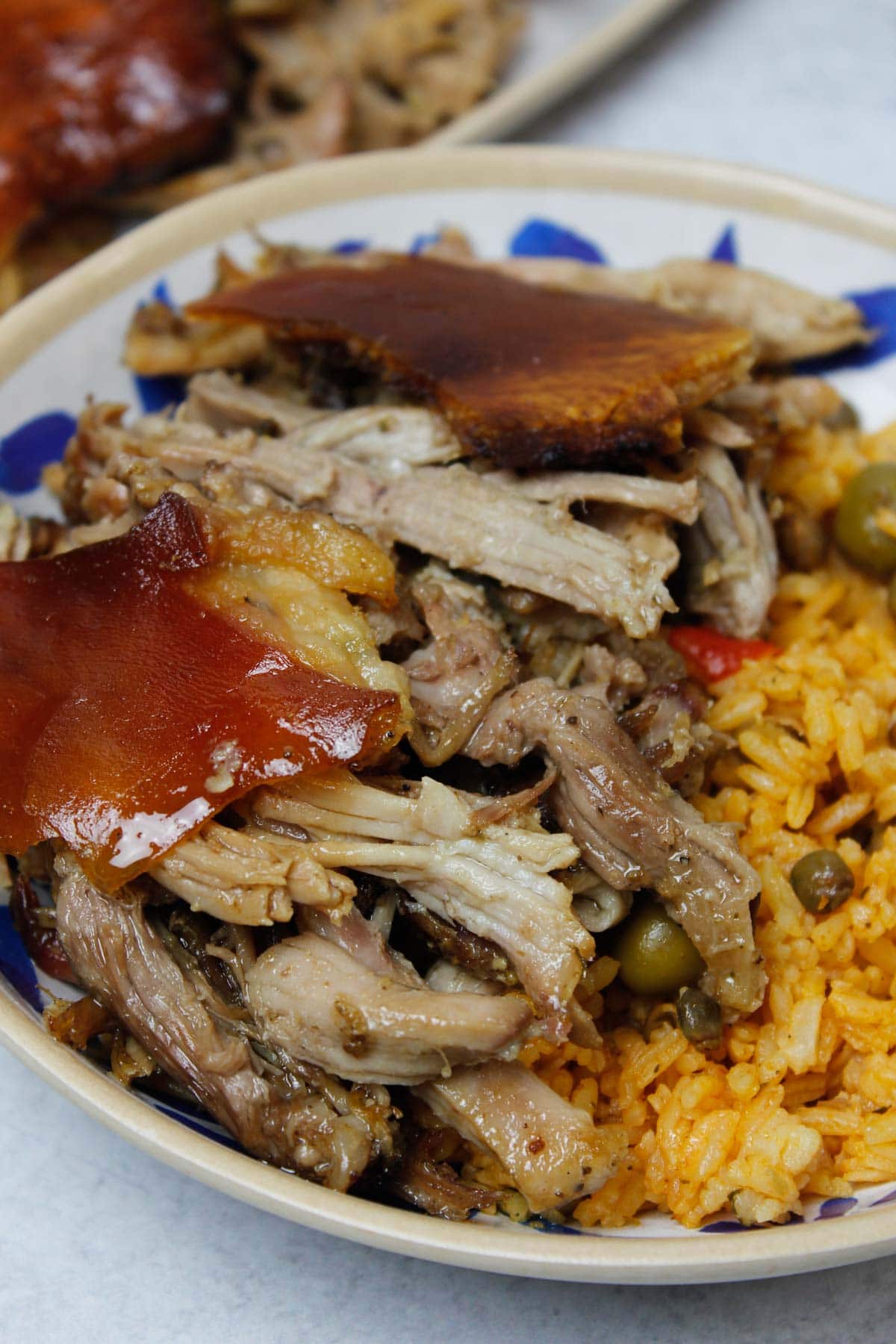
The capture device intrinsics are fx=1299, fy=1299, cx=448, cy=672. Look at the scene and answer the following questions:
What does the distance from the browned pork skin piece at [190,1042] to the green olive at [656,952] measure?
2.35 ft

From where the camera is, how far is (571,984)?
254 centimetres

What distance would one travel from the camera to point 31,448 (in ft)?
12.4

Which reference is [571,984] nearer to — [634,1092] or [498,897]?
[498,897]

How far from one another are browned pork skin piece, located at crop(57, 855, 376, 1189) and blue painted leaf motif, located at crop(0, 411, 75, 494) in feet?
4.67

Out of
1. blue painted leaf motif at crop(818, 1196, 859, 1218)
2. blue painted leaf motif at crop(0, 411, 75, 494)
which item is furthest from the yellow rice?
blue painted leaf motif at crop(0, 411, 75, 494)

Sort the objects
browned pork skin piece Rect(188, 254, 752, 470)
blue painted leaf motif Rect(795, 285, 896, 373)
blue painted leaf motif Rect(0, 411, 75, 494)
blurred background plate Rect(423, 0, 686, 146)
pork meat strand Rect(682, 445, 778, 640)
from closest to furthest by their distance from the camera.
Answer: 1. browned pork skin piece Rect(188, 254, 752, 470)
2. pork meat strand Rect(682, 445, 778, 640)
3. blue painted leaf motif Rect(0, 411, 75, 494)
4. blue painted leaf motif Rect(795, 285, 896, 373)
5. blurred background plate Rect(423, 0, 686, 146)

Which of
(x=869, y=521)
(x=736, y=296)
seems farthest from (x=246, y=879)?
(x=736, y=296)

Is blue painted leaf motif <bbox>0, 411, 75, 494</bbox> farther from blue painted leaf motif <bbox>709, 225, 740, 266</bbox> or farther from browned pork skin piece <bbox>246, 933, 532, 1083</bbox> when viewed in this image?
blue painted leaf motif <bbox>709, 225, 740, 266</bbox>

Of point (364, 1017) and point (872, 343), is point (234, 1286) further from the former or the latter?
point (872, 343)

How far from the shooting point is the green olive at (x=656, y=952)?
9.53ft

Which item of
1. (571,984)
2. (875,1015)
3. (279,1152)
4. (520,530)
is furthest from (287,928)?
(875,1015)

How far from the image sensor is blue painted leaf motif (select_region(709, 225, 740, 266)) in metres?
4.40

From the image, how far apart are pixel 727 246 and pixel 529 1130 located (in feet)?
10.1

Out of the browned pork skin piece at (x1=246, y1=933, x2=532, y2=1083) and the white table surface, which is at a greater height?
the browned pork skin piece at (x1=246, y1=933, x2=532, y2=1083)
